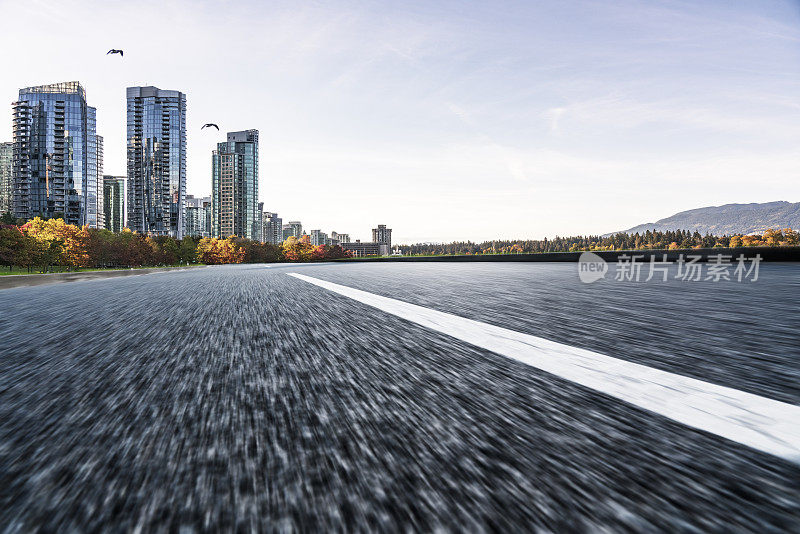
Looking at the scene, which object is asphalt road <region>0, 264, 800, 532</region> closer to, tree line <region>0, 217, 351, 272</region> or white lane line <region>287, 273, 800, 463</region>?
white lane line <region>287, 273, 800, 463</region>

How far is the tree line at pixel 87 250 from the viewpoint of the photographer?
77.8m

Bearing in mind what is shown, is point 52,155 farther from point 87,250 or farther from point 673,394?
point 673,394

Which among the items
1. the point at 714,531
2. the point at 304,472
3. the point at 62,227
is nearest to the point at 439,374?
the point at 304,472

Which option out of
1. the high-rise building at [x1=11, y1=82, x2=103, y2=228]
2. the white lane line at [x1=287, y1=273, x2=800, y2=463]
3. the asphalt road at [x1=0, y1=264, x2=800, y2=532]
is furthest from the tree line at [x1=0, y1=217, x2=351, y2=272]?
the white lane line at [x1=287, y1=273, x2=800, y2=463]

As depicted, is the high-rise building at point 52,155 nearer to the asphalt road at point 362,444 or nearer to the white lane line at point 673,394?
the asphalt road at point 362,444

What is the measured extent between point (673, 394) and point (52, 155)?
24156cm

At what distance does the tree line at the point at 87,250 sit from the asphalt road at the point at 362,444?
322 feet

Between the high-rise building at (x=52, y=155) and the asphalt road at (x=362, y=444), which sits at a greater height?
the high-rise building at (x=52, y=155)

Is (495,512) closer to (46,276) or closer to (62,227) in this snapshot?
(46,276)

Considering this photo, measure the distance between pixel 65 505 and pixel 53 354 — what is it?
2238 mm

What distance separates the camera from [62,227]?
90.6 metres

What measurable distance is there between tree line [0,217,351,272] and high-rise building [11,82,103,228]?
8375 cm

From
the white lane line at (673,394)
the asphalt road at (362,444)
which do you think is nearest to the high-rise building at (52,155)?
the asphalt road at (362,444)

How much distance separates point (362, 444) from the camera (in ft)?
4.43
